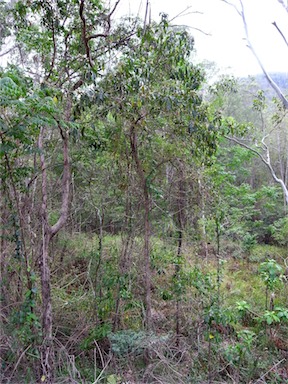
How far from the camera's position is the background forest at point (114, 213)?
286 cm

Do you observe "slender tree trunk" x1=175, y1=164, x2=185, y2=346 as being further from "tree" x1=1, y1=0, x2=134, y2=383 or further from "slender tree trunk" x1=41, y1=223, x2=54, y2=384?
"slender tree trunk" x1=41, y1=223, x2=54, y2=384

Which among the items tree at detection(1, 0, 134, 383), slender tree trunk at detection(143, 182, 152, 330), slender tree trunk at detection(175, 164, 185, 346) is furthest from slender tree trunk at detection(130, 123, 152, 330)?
tree at detection(1, 0, 134, 383)

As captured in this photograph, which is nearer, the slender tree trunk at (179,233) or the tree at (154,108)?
the tree at (154,108)

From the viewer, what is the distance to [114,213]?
13.9ft

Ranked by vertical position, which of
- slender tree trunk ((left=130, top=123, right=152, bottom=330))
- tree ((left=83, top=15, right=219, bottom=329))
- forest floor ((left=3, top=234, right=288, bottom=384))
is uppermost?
tree ((left=83, top=15, right=219, bottom=329))

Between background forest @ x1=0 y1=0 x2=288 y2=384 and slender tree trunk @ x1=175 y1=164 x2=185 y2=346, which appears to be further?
slender tree trunk @ x1=175 y1=164 x2=185 y2=346

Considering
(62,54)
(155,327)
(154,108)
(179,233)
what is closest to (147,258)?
(179,233)

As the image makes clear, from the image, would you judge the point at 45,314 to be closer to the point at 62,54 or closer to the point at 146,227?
the point at 146,227

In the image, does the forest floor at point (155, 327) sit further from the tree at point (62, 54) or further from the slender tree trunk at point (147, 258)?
the tree at point (62, 54)

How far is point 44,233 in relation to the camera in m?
2.94

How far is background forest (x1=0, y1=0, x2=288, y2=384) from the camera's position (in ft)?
9.38

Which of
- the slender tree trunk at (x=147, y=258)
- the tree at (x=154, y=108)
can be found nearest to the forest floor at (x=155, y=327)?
the slender tree trunk at (x=147, y=258)

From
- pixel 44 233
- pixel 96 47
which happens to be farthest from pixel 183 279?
pixel 96 47

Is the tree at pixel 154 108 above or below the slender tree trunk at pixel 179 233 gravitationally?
above
